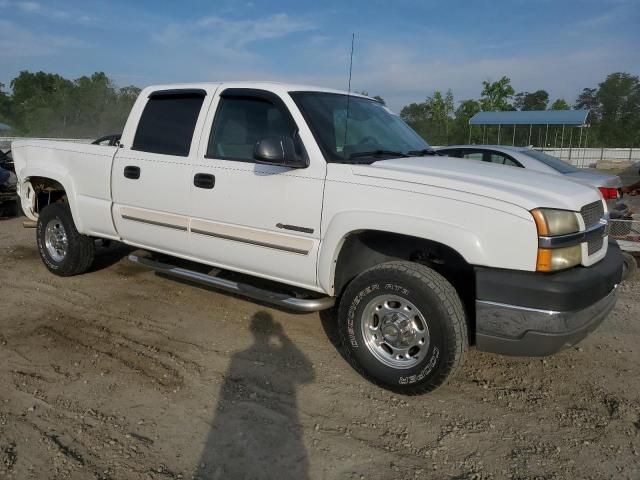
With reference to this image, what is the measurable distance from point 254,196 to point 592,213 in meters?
2.31

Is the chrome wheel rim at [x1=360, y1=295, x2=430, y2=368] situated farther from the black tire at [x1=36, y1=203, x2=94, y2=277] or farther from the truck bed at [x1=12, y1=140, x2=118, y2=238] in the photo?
the black tire at [x1=36, y1=203, x2=94, y2=277]

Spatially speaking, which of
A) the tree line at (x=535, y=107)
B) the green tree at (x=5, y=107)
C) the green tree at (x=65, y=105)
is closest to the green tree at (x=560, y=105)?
the tree line at (x=535, y=107)

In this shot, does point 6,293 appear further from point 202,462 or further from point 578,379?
point 578,379

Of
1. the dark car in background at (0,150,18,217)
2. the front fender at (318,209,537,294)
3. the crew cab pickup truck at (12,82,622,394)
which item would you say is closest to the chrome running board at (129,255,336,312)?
the crew cab pickup truck at (12,82,622,394)

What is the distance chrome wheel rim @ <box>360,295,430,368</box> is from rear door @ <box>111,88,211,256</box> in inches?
70.8

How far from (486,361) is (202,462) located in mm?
2350

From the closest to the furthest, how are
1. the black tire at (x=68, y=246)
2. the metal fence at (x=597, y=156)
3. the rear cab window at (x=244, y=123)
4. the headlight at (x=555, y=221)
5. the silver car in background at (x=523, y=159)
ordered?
the headlight at (x=555, y=221), the rear cab window at (x=244, y=123), the black tire at (x=68, y=246), the silver car in background at (x=523, y=159), the metal fence at (x=597, y=156)

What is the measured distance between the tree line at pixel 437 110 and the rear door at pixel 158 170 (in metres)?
24.2

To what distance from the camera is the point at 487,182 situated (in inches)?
131

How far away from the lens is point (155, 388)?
142 inches

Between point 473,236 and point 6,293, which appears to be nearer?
point 473,236

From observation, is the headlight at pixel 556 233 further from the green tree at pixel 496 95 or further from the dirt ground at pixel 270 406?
the green tree at pixel 496 95

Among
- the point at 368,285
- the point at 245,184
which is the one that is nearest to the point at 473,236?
the point at 368,285

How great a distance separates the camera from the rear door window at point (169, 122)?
15.0ft
